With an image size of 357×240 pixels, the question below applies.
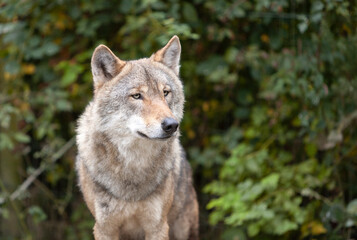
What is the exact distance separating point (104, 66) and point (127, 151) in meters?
0.71

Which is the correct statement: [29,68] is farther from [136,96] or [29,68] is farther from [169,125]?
[169,125]

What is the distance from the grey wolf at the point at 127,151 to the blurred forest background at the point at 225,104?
1159 millimetres

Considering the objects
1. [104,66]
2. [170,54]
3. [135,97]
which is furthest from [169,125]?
[170,54]

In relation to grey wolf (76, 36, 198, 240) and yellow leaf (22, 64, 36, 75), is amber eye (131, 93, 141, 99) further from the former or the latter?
yellow leaf (22, 64, 36, 75)

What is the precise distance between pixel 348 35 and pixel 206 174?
2.84 meters

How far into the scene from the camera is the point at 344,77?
474 cm

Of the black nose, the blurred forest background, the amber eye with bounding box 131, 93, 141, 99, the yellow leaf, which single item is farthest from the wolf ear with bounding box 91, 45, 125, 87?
the yellow leaf

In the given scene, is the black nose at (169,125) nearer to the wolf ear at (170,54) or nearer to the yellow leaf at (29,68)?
the wolf ear at (170,54)

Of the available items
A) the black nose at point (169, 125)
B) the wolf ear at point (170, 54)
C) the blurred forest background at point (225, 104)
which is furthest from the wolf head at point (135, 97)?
the blurred forest background at point (225, 104)

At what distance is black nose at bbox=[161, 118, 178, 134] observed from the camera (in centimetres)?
336

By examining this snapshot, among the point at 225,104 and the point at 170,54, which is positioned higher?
the point at 170,54

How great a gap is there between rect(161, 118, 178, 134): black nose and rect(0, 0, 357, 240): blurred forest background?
5.04 ft

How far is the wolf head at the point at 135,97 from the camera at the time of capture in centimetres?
346

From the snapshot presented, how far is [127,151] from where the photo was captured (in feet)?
12.1
